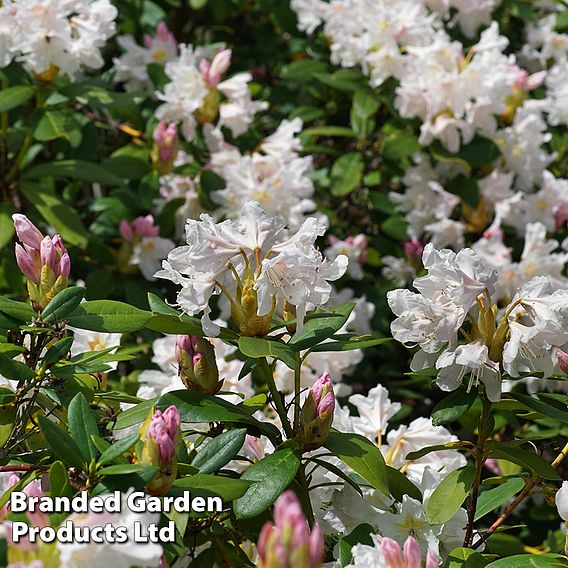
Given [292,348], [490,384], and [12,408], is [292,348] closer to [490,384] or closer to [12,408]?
[490,384]

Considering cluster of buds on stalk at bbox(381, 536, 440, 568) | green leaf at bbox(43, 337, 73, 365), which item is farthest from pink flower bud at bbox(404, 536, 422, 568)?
green leaf at bbox(43, 337, 73, 365)

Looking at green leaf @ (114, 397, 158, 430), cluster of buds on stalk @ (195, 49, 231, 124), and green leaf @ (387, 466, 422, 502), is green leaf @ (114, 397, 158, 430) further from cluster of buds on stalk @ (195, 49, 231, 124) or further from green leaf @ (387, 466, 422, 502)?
cluster of buds on stalk @ (195, 49, 231, 124)

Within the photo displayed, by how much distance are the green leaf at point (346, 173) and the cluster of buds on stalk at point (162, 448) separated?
6.24 feet

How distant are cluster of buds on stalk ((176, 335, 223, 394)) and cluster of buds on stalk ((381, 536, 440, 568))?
43cm

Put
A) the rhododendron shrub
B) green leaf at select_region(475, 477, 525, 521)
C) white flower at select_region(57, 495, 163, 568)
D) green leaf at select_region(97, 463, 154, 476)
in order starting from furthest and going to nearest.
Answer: green leaf at select_region(475, 477, 525, 521) → the rhododendron shrub → green leaf at select_region(97, 463, 154, 476) → white flower at select_region(57, 495, 163, 568)

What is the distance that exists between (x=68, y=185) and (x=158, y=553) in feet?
7.13

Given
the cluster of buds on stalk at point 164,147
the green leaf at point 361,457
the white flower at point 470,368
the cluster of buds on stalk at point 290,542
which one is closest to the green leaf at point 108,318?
the green leaf at point 361,457

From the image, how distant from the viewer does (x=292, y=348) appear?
4.49 feet

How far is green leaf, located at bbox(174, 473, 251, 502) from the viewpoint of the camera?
4.03ft

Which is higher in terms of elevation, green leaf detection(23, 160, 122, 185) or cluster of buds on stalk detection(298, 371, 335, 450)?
green leaf detection(23, 160, 122, 185)

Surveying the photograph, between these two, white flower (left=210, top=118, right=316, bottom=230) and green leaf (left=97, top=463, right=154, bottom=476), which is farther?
white flower (left=210, top=118, right=316, bottom=230)

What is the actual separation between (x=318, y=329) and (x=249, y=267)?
5.4 inches

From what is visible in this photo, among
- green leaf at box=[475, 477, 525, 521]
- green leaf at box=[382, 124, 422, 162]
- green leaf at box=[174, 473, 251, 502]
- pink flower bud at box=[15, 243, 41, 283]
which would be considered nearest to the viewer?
green leaf at box=[174, 473, 251, 502]

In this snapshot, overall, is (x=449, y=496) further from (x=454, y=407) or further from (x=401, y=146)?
(x=401, y=146)
